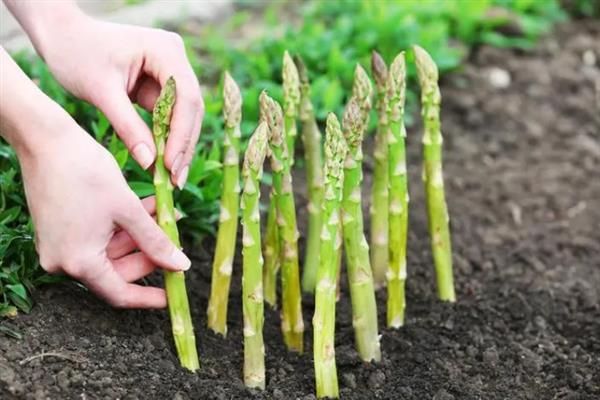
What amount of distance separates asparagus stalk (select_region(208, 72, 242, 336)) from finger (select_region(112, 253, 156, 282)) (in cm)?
29

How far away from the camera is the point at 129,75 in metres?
3.22

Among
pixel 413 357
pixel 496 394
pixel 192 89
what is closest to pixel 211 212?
pixel 192 89

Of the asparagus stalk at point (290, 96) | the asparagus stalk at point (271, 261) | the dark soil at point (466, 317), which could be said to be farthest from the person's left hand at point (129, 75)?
the dark soil at point (466, 317)

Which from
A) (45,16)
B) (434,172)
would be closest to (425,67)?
(434,172)

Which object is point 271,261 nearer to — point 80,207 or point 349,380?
point 349,380

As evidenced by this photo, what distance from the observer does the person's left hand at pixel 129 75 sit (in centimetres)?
304

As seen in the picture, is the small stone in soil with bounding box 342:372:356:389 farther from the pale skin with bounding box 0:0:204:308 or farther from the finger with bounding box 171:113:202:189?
the finger with bounding box 171:113:202:189

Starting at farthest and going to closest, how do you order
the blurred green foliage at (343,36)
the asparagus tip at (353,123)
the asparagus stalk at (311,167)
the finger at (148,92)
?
the blurred green foliage at (343,36), the asparagus stalk at (311,167), the finger at (148,92), the asparagus tip at (353,123)

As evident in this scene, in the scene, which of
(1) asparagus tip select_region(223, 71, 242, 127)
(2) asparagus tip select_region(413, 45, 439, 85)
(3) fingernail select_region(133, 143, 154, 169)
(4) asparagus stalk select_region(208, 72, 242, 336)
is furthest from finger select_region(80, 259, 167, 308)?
(2) asparagus tip select_region(413, 45, 439, 85)

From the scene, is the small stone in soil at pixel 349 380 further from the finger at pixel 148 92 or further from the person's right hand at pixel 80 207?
the finger at pixel 148 92

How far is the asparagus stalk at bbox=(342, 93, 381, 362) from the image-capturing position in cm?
300

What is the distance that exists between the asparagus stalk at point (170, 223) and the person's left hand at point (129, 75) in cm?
3

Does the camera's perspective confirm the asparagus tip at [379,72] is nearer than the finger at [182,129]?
No

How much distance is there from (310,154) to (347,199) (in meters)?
0.57
